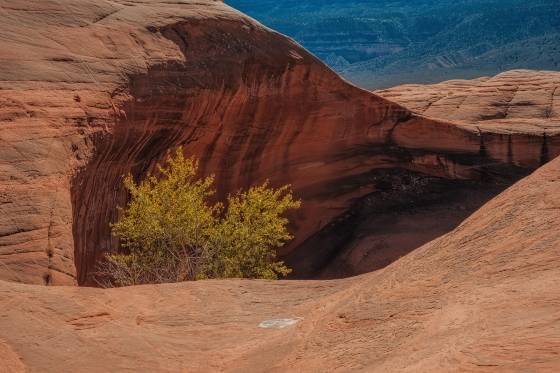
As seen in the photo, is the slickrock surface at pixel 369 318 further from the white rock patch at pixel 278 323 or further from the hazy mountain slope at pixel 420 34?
the hazy mountain slope at pixel 420 34

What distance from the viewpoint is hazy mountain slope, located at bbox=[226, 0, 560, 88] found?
3708 inches

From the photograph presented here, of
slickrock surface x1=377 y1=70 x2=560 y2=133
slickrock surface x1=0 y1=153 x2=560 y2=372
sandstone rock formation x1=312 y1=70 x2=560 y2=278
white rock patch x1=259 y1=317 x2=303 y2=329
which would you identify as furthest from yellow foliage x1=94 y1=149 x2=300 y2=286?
slickrock surface x1=377 y1=70 x2=560 y2=133

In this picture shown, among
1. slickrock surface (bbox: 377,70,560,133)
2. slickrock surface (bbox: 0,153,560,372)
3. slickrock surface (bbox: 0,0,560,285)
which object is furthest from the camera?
slickrock surface (bbox: 377,70,560,133)

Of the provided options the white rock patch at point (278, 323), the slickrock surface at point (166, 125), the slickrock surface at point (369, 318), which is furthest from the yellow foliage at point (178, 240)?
the white rock patch at point (278, 323)

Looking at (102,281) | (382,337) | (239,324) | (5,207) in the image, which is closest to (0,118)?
(5,207)

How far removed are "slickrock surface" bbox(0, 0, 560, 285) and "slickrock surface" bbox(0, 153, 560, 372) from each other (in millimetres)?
1976

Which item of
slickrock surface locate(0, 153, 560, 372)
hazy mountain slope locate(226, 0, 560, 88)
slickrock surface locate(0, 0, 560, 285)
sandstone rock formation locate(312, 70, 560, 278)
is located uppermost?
hazy mountain slope locate(226, 0, 560, 88)

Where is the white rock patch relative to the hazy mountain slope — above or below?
below

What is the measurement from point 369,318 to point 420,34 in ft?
387

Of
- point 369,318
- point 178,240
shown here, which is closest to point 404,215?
point 178,240

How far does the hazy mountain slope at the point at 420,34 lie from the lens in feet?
309

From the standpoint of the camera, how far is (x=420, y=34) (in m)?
120

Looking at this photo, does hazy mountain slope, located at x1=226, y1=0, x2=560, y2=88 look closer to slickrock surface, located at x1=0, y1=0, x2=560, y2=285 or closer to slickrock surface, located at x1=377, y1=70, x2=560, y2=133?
slickrock surface, located at x1=377, y1=70, x2=560, y2=133

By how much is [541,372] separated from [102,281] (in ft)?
29.0
